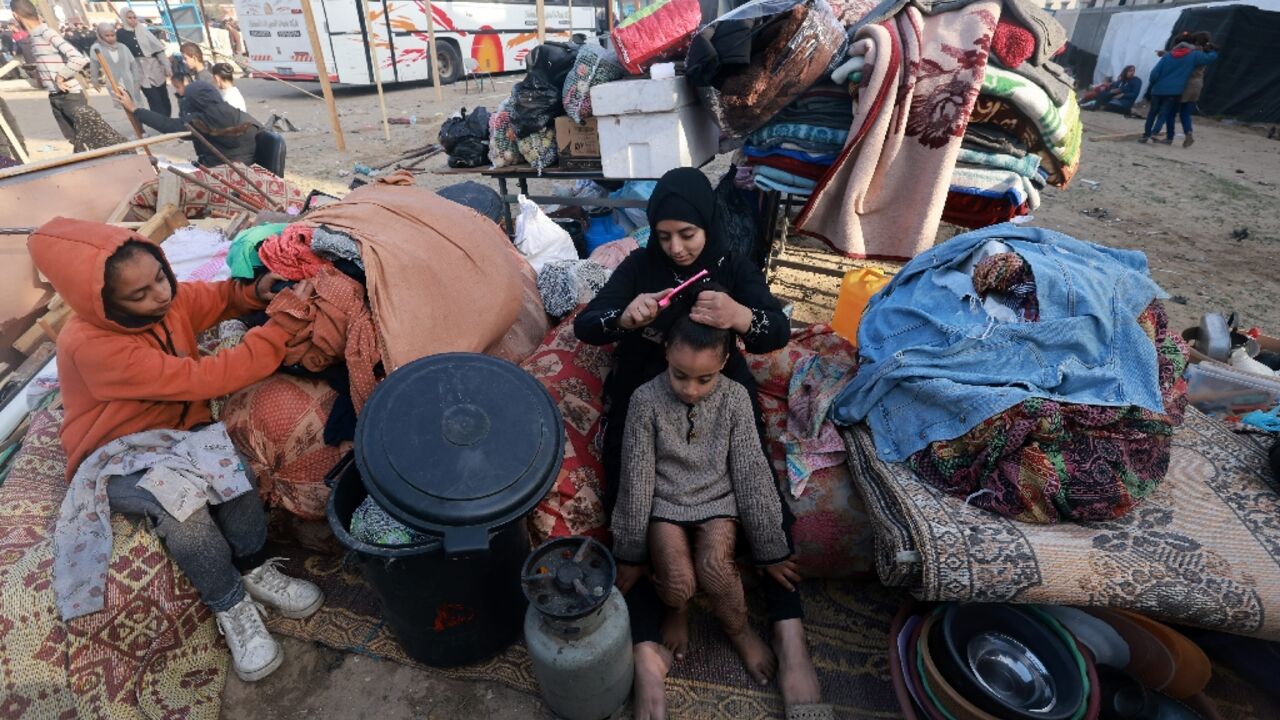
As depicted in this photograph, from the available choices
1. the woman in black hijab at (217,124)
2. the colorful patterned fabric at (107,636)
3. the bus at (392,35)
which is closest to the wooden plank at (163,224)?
A: the colorful patterned fabric at (107,636)

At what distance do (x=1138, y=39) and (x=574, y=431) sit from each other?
62.5 feet

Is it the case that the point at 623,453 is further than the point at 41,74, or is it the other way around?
the point at 41,74

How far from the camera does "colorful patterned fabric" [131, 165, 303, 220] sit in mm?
3900

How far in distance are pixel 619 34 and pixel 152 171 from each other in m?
3.72

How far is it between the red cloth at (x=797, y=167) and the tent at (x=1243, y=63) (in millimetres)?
13095

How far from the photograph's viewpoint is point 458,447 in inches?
69.5

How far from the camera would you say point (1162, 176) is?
8.06m

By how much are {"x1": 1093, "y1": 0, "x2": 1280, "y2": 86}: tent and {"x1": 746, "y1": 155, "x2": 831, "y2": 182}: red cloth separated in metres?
14.8

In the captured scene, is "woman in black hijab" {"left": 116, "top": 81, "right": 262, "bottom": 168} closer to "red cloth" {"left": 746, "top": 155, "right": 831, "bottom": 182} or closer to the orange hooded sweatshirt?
the orange hooded sweatshirt

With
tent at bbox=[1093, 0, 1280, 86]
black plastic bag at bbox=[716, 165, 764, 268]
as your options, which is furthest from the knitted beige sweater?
tent at bbox=[1093, 0, 1280, 86]

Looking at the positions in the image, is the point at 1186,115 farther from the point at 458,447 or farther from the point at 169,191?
the point at 169,191

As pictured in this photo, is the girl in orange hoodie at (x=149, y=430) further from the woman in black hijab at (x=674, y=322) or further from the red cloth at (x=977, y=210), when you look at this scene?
the red cloth at (x=977, y=210)

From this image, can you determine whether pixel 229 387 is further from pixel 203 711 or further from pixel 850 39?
pixel 850 39

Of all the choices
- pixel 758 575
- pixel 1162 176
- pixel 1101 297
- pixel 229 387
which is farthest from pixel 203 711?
pixel 1162 176
